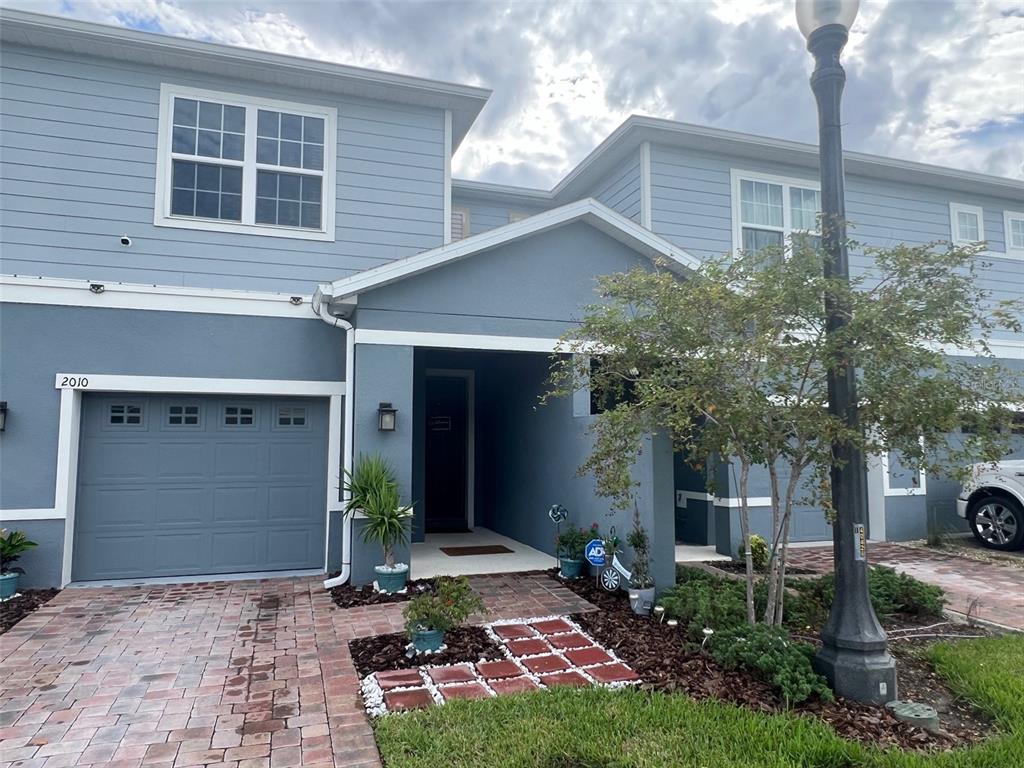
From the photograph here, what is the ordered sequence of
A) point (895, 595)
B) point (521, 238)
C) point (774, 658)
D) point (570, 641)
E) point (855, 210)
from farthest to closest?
point (855, 210) → point (521, 238) → point (895, 595) → point (570, 641) → point (774, 658)

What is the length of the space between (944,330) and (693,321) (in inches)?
61.0

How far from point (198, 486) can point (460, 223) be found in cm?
650

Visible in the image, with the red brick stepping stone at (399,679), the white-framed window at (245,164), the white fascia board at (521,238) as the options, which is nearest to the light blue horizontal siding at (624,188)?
the white fascia board at (521,238)

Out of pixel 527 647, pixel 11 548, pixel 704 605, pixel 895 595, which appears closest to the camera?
pixel 527 647

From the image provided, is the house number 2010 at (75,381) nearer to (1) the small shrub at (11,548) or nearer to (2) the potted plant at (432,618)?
(1) the small shrub at (11,548)

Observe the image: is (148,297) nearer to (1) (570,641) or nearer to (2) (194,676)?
(2) (194,676)

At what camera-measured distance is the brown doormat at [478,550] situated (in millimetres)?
8453

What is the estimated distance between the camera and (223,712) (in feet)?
12.5

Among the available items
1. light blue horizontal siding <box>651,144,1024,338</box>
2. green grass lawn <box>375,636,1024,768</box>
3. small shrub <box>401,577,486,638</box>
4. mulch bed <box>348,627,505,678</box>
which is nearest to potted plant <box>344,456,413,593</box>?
mulch bed <box>348,627,505,678</box>

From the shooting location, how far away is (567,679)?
168 inches

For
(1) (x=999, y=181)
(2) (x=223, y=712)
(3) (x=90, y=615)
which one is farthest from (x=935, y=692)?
(1) (x=999, y=181)

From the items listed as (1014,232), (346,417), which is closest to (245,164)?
(346,417)

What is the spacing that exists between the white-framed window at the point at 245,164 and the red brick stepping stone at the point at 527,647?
18.1 feet

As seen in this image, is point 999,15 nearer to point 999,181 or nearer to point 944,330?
point 999,181
